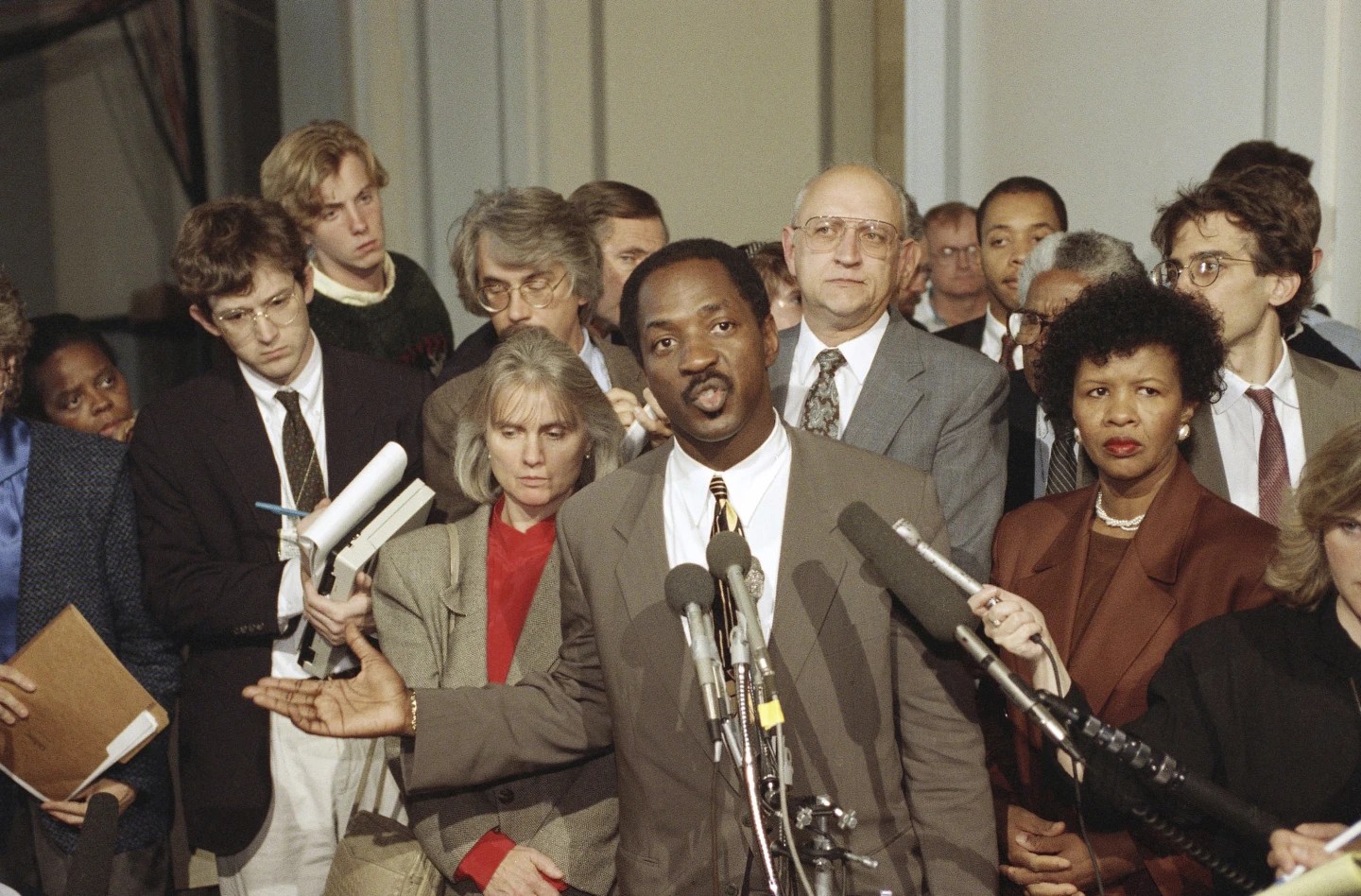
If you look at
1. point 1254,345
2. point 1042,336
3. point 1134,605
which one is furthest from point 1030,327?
point 1134,605

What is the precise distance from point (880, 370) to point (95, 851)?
194 centimetres

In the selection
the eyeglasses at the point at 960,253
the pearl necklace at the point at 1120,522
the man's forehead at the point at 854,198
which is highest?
the man's forehead at the point at 854,198

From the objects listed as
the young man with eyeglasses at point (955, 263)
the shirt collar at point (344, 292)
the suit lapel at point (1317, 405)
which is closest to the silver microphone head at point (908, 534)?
the suit lapel at point (1317, 405)

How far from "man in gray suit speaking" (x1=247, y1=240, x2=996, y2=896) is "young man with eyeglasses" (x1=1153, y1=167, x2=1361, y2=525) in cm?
116

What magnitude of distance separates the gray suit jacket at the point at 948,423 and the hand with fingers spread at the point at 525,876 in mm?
1078

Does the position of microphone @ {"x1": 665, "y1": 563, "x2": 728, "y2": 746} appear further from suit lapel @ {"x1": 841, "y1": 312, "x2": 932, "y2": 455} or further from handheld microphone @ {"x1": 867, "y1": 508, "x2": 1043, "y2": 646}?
suit lapel @ {"x1": 841, "y1": 312, "x2": 932, "y2": 455}

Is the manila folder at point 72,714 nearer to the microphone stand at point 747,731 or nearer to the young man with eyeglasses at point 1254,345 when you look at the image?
the microphone stand at point 747,731

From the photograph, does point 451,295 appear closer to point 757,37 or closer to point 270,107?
point 270,107

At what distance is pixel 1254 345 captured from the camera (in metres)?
3.73

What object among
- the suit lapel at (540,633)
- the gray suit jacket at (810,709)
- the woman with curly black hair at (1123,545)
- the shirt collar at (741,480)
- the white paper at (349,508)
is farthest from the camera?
the white paper at (349,508)

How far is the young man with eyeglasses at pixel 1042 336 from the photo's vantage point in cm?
376

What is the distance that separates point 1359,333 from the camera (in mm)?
4691

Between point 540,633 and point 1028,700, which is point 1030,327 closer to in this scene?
point 540,633

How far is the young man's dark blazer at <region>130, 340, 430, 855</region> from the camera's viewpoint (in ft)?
12.3
